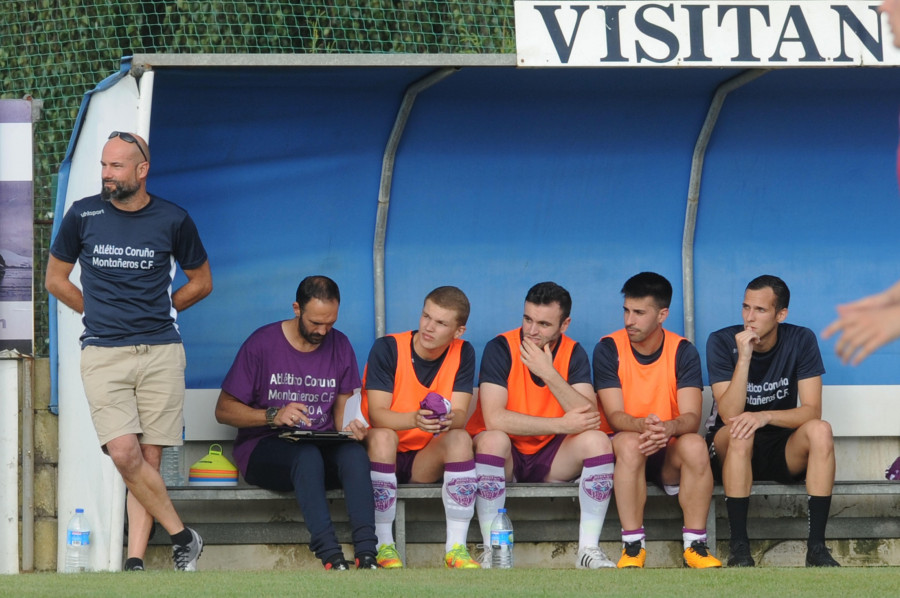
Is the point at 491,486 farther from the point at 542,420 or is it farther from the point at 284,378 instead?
the point at 284,378

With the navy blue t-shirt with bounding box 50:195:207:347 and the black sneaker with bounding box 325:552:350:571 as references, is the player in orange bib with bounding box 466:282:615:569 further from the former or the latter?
the navy blue t-shirt with bounding box 50:195:207:347

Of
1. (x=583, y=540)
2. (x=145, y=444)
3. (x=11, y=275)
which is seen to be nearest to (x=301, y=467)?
(x=145, y=444)

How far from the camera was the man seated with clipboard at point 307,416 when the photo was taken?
16.1 feet

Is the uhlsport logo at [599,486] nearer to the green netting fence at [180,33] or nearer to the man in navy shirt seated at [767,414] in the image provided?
the man in navy shirt seated at [767,414]

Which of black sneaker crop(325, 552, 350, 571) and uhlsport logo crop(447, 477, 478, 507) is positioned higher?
uhlsport logo crop(447, 477, 478, 507)

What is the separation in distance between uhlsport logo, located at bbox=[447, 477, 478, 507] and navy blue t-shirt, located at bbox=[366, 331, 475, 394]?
44cm

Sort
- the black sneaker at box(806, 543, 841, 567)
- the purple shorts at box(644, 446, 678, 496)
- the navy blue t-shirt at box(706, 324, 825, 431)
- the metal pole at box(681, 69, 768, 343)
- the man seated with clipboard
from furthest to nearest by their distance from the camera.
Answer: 1. the metal pole at box(681, 69, 768, 343)
2. the navy blue t-shirt at box(706, 324, 825, 431)
3. the purple shorts at box(644, 446, 678, 496)
4. the black sneaker at box(806, 543, 841, 567)
5. the man seated with clipboard

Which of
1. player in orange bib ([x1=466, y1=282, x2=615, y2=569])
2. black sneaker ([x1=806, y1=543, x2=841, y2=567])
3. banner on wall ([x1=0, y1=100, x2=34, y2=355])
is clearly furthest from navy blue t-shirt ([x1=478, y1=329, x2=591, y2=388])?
banner on wall ([x1=0, y1=100, x2=34, y2=355])

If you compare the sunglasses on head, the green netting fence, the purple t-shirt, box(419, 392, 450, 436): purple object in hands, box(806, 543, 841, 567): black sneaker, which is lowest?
box(806, 543, 841, 567): black sneaker

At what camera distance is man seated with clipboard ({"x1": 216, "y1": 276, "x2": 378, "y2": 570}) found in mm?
4895

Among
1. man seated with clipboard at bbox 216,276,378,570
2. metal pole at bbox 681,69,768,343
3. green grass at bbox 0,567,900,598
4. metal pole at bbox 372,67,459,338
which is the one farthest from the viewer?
metal pole at bbox 681,69,768,343

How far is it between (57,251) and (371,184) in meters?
1.60

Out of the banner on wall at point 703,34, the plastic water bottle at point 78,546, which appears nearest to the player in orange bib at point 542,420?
the banner on wall at point 703,34

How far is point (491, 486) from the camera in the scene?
513 centimetres
